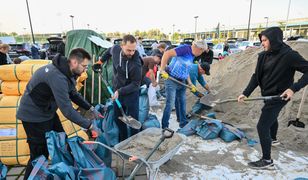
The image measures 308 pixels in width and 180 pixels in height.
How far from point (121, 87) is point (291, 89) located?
6.41 feet

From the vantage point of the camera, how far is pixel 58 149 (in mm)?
1719

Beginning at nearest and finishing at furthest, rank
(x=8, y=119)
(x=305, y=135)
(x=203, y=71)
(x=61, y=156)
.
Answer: (x=61, y=156) < (x=8, y=119) < (x=305, y=135) < (x=203, y=71)

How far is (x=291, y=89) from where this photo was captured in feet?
7.75

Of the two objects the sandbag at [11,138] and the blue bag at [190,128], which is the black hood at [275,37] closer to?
the blue bag at [190,128]

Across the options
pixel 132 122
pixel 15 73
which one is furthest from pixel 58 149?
pixel 15 73

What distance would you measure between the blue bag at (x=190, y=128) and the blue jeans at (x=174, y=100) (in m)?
0.23

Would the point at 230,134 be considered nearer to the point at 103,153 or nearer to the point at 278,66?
the point at 278,66

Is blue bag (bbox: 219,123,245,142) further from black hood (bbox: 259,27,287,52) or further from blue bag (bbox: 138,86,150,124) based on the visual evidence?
black hood (bbox: 259,27,287,52)

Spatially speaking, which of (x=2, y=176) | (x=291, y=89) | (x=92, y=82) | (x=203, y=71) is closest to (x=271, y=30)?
(x=291, y=89)

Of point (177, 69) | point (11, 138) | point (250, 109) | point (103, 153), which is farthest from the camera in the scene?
point (250, 109)

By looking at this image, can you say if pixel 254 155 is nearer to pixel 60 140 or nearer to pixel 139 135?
pixel 139 135

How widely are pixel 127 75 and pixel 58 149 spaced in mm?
1308

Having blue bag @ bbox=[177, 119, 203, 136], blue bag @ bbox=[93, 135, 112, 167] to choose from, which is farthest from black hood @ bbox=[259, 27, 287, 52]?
blue bag @ bbox=[93, 135, 112, 167]

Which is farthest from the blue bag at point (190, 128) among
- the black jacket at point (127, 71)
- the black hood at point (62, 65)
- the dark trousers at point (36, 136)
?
the black hood at point (62, 65)
